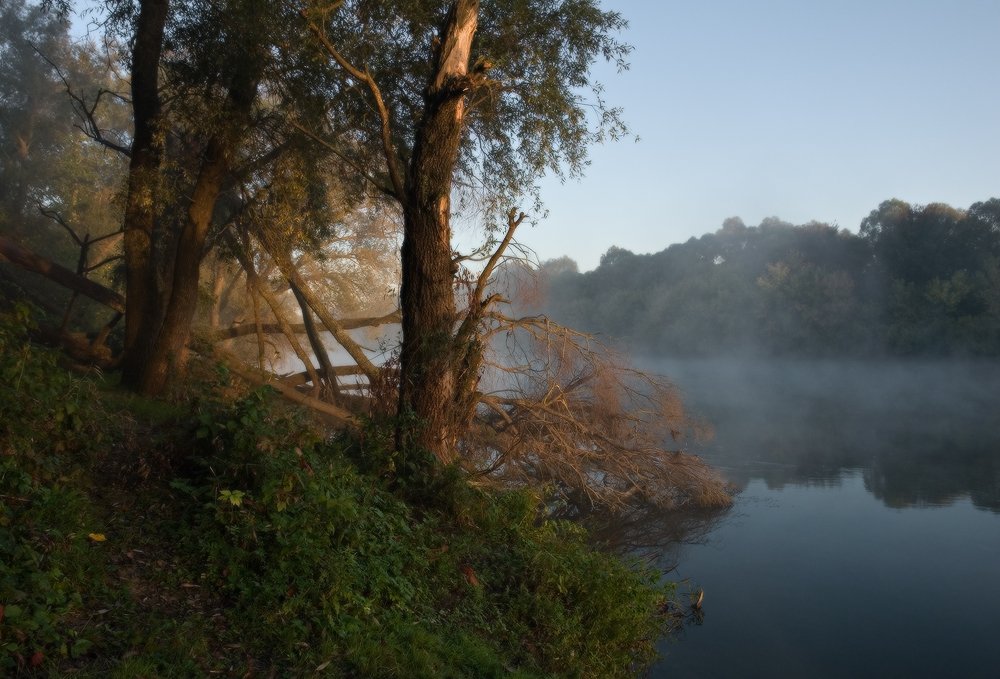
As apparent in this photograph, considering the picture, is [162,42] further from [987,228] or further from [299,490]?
[987,228]

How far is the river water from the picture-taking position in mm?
9688

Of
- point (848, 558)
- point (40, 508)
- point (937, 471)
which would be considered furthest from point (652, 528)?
point (40, 508)

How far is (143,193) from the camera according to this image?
38.6 feet

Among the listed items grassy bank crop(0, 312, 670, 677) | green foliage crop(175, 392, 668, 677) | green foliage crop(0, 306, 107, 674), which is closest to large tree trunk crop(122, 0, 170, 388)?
grassy bank crop(0, 312, 670, 677)

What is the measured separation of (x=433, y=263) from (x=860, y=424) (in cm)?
2587

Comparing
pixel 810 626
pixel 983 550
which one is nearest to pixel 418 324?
pixel 810 626

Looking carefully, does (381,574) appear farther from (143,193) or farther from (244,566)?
(143,193)

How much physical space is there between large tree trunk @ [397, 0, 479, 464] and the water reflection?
11571mm

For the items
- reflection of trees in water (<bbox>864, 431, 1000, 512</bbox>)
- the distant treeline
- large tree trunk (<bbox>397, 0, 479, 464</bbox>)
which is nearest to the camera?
large tree trunk (<bbox>397, 0, 479, 464</bbox>)

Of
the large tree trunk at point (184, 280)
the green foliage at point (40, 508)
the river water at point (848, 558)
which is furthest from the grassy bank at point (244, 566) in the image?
the large tree trunk at point (184, 280)

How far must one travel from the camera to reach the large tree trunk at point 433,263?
29.4 ft

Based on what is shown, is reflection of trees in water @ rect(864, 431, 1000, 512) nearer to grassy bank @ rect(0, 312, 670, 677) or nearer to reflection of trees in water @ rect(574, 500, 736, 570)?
reflection of trees in water @ rect(574, 500, 736, 570)

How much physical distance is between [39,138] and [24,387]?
2774cm

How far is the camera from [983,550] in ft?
44.7
